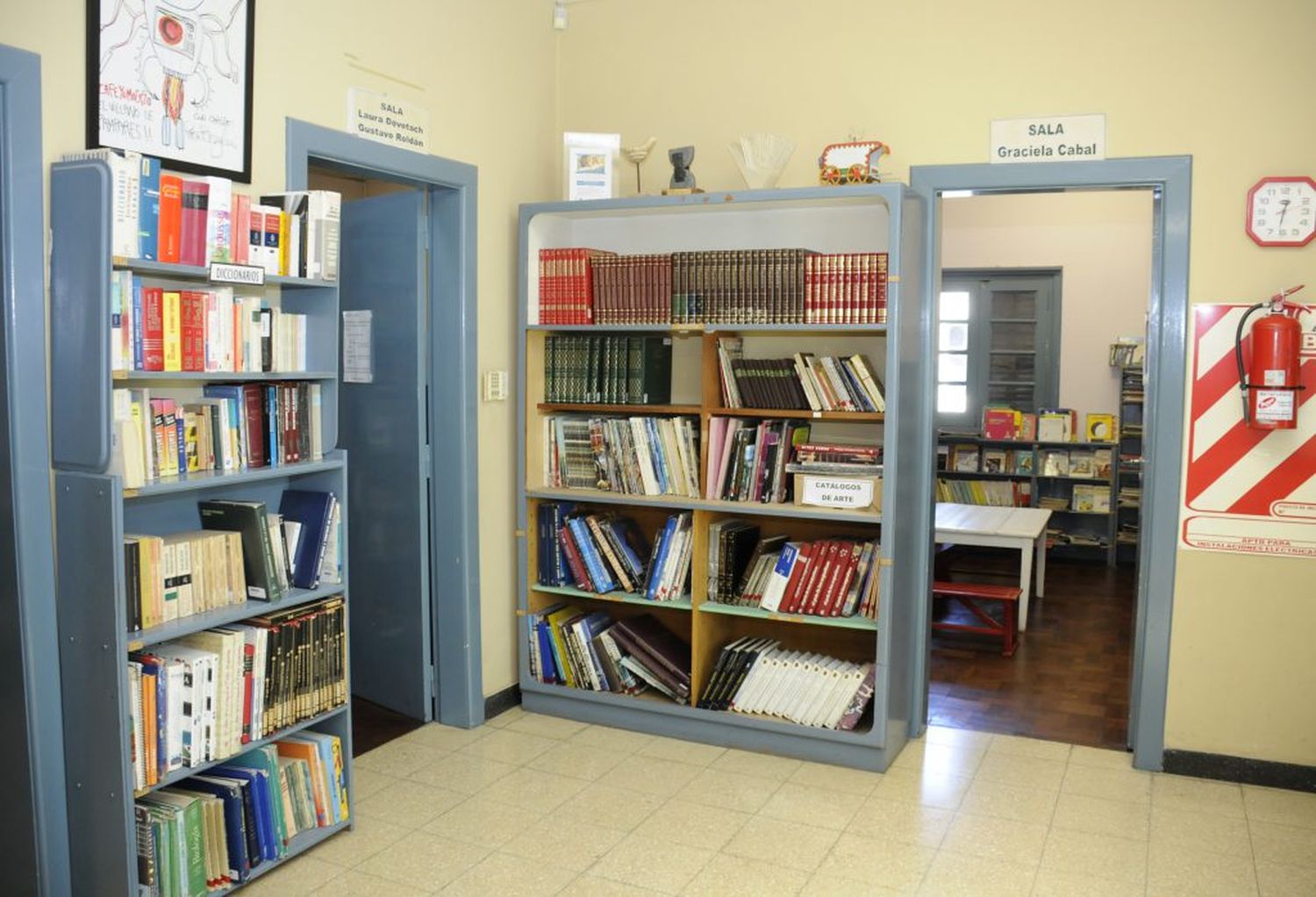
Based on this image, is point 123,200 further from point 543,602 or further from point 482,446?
point 543,602

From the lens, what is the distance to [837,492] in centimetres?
→ 383

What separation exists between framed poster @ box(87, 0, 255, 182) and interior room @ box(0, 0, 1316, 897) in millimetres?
12

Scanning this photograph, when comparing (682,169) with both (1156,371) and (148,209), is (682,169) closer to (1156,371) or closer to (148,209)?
(1156,371)

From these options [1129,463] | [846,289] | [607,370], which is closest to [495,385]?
[607,370]

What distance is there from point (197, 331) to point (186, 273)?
0.48 ft

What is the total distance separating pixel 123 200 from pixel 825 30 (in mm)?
2730

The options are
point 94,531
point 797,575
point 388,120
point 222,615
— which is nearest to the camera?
point 94,531

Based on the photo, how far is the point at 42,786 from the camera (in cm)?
262

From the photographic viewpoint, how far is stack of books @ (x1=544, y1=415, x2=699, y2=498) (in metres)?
4.11

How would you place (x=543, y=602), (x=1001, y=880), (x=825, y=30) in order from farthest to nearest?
(x=543, y=602) → (x=825, y=30) → (x=1001, y=880)

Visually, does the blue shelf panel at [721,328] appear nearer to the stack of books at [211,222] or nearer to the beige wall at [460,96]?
the beige wall at [460,96]

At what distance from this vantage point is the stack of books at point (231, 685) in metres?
2.59

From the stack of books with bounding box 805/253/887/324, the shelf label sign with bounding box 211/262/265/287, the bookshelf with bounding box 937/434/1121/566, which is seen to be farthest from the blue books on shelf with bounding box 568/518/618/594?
the bookshelf with bounding box 937/434/1121/566

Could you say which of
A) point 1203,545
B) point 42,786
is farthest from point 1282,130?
point 42,786
